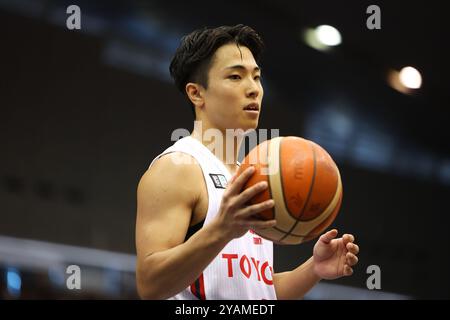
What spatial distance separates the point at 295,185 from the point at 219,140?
0.67 m

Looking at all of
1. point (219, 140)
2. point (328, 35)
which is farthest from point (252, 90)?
point (328, 35)

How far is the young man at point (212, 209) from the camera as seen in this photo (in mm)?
2121

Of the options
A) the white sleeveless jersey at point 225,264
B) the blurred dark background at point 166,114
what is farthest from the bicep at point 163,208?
the blurred dark background at point 166,114

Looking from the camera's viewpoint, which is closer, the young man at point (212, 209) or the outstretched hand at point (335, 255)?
the young man at point (212, 209)

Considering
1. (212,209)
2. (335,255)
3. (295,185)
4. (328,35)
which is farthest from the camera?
(328,35)

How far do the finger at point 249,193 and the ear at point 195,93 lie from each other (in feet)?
2.93

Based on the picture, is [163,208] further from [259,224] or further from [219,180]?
[259,224]

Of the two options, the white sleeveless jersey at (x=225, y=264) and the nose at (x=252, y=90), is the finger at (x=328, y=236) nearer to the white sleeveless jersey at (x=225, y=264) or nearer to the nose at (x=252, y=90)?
the white sleeveless jersey at (x=225, y=264)

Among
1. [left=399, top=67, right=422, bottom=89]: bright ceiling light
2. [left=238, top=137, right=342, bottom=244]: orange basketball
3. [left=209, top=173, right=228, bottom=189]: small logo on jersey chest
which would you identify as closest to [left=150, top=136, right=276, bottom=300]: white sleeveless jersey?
[left=209, top=173, right=228, bottom=189]: small logo on jersey chest

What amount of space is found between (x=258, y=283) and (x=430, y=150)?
5587 millimetres

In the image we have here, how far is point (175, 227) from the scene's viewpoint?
232cm

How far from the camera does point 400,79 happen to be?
7266 mm

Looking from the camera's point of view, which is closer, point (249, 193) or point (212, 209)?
point (249, 193)
